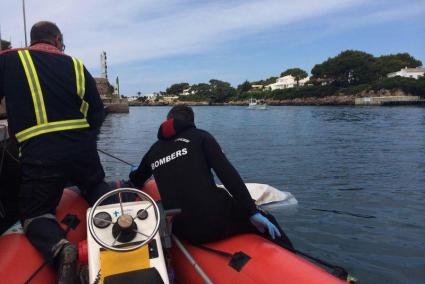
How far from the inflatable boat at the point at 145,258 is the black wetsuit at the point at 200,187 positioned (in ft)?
0.53

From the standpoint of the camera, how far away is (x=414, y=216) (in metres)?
8.68

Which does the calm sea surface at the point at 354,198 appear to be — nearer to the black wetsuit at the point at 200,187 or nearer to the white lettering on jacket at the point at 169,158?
the black wetsuit at the point at 200,187

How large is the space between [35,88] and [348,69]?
131 metres

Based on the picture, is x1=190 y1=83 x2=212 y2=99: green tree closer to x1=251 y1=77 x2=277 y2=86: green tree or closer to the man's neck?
x1=251 y1=77 x2=277 y2=86: green tree

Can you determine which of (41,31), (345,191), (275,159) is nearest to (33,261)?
(41,31)

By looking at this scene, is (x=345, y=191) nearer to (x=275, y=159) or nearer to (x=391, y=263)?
(x=391, y=263)

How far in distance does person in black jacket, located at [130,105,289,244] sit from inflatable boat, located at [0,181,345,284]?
0.14 metres

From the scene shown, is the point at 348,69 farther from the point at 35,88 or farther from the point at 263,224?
the point at 35,88

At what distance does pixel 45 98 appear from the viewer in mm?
3646

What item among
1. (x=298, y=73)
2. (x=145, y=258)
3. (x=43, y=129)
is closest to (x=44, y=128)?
(x=43, y=129)

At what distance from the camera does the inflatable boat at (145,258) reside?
317cm

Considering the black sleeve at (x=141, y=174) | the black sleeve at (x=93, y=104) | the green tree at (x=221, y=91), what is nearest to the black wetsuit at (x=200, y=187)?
the black sleeve at (x=141, y=174)

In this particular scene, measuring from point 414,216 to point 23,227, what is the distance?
748 cm

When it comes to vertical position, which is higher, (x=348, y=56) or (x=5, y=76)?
(x=348, y=56)
